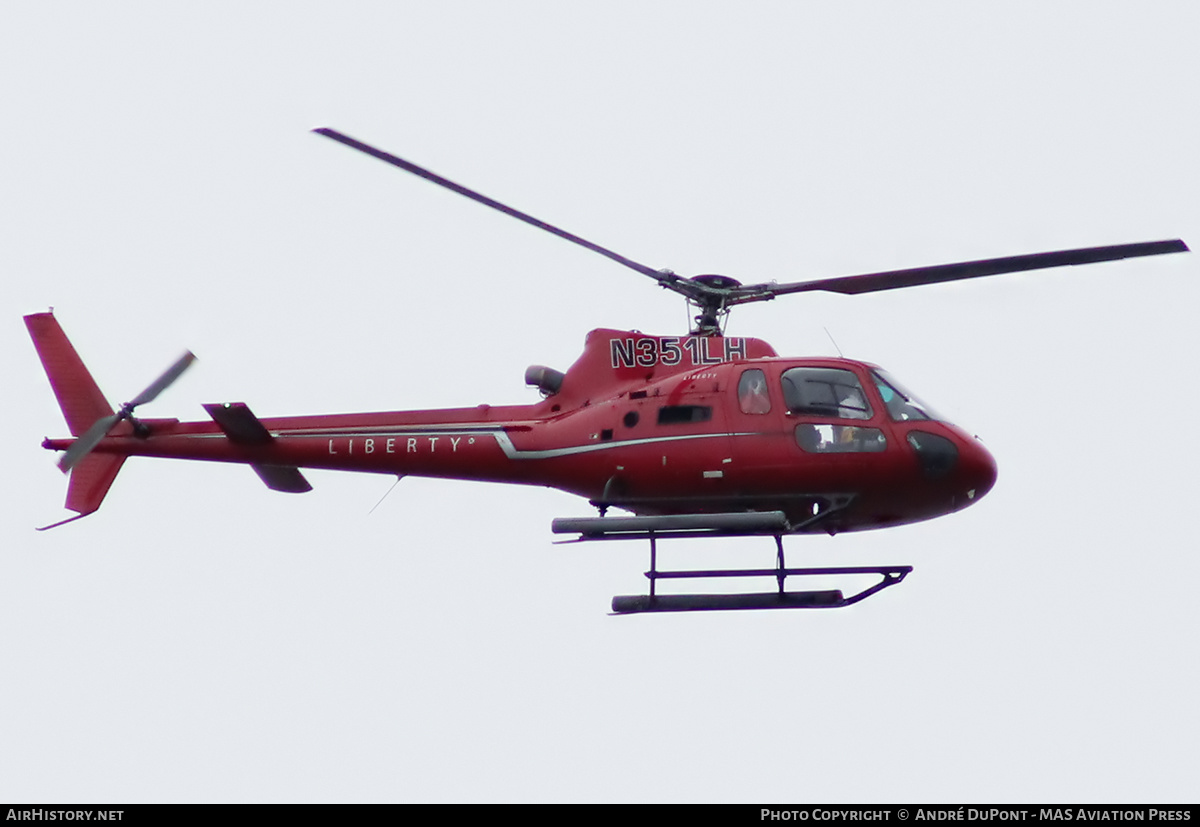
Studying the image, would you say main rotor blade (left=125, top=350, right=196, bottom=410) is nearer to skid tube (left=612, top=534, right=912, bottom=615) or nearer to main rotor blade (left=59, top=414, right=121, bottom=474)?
main rotor blade (left=59, top=414, right=121, bottom=474)

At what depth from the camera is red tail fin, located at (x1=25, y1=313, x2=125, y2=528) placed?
14.4m

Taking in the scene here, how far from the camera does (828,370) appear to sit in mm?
12484

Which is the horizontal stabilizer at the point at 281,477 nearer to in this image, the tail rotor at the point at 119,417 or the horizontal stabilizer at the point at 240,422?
the horizontal stabilizer at the point at 240,422

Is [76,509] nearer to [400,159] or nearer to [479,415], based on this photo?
[479,415]

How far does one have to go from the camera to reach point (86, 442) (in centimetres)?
1424

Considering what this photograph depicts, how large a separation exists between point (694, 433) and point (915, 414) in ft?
6.06

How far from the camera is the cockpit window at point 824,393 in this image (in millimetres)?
12297

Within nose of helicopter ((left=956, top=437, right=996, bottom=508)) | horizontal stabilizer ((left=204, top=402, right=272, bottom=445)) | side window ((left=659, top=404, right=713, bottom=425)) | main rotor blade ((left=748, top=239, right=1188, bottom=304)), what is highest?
main rotor blade ((left=748, top=239, right=1188, bottom=304))

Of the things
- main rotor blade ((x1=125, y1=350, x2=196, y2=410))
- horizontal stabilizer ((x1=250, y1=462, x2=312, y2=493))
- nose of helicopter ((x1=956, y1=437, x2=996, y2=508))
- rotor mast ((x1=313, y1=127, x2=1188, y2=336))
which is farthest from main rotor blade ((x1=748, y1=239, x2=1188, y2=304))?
main rotor blade ((x1=125, y1=350, x2=196, y2=410))

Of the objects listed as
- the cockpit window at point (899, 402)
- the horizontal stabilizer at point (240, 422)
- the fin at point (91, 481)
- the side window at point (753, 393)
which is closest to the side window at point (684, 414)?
the side window at point (753, 393)

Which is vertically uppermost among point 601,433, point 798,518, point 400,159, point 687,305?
point 400,159

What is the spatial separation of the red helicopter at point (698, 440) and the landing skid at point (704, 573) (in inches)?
0.5

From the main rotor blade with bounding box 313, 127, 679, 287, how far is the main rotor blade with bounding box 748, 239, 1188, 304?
0.91 meters

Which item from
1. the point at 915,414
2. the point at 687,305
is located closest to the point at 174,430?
the point at 687,305
